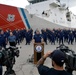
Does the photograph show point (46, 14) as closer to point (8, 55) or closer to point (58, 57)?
point (8, 55)

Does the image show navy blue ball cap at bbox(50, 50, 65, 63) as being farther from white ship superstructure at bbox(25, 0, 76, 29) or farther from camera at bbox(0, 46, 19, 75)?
white ship superstructure at bbox(25, 0, 76, 29)

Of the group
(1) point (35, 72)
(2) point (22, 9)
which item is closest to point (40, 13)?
(2) point (22, 9)

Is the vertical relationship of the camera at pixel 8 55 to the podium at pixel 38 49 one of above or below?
above

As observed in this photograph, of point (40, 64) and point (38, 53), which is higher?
point (40, 64)

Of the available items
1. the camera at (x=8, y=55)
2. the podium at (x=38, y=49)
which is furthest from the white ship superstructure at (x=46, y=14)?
the camera at (x=8, y=55)

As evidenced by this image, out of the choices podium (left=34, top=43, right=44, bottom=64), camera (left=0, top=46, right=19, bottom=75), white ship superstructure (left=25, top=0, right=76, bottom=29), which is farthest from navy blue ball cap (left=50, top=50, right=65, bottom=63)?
white ship superstructure (left=25, top=0, right=76, bottom=29)

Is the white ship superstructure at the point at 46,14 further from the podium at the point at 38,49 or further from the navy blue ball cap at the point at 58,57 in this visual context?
the navy blue ball cap at the point at 58,57

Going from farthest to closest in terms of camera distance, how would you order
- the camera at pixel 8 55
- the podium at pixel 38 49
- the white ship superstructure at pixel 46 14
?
the white ship superstructure at pixel 46 14 → the podium at pixel 38 49 → the camera at pixel 8 55

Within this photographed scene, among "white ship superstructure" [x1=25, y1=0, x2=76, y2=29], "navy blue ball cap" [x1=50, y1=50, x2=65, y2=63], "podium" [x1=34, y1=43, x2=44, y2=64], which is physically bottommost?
"white ship superstructure" [x1=25, y1=0, x2=76, y2=29]

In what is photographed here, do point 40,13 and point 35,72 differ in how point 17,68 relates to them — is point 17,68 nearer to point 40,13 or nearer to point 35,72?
point 35,72

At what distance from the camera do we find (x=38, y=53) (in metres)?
8.89

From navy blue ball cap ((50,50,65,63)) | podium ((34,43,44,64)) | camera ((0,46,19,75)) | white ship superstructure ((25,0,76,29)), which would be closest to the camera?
navy blue ball cap ((50,50,65,63))

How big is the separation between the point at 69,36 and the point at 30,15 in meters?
8.42

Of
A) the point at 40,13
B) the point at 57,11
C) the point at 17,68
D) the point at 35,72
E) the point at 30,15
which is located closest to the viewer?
the point at 35,72
